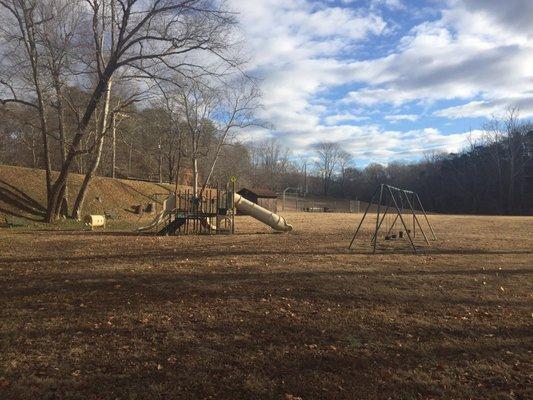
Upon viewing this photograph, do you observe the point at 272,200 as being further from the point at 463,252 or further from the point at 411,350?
the point at 411,350

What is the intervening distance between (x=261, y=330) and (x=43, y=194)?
26941 millimetres

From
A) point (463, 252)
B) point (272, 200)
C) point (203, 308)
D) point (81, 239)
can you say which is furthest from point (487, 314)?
point (272, 200)

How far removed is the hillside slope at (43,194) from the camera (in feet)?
86.6

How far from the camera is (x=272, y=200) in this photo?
51.8m

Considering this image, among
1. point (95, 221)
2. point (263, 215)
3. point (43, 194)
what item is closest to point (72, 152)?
point (95, 221)

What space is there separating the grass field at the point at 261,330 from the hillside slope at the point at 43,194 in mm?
16726

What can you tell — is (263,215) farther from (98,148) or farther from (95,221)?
(98,148)

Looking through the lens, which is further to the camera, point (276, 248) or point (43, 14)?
point (43, 14)

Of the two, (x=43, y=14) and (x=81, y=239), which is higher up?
(x=43, y=14)

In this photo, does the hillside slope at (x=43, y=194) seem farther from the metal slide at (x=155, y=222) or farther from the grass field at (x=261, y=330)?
the grass field at (x=261, y=330)

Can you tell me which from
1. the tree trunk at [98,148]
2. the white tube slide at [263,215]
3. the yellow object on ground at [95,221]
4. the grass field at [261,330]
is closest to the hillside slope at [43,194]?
the tree trunk at [98,148]

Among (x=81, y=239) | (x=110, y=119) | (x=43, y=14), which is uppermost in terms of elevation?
(x=43, y=14)

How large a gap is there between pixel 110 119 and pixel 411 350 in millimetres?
24940

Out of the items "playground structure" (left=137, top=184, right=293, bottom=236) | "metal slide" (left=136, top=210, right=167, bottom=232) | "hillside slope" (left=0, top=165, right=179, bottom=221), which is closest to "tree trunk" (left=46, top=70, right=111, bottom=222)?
"hillside slope" (left=0, top=165, right=179, bottom=221)
